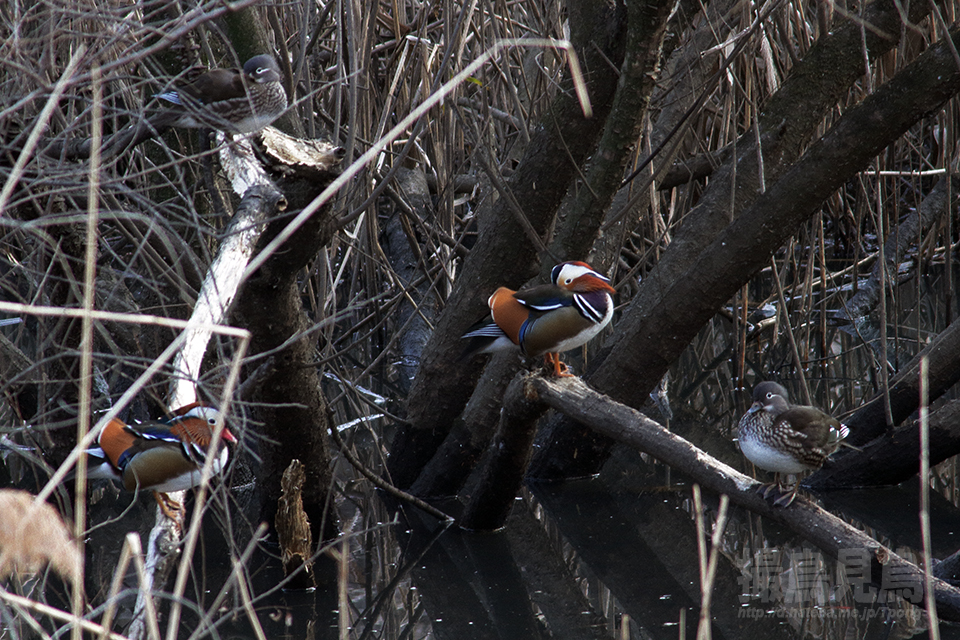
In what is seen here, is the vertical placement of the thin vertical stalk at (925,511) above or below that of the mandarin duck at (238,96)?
below

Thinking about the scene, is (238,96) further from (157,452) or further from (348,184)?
(157,452)

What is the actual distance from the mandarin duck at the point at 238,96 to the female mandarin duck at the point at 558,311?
0.99 meters

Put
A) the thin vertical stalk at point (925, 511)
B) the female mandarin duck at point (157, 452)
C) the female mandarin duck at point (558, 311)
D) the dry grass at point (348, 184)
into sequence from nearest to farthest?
the thin vertical stalk at point (925, 511) → the dry grass at point (348, 184) → the female mandarin duck at point (157, 452) → the female mandarin duck at point (558, 311)

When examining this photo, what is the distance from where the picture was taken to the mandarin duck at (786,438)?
2512mm

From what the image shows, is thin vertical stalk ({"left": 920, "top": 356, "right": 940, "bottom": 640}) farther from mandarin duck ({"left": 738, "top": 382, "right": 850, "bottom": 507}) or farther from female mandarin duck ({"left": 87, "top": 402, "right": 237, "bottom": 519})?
female mandarin duck ({"left": 87, "top": 402, "right": 237, "bottom": 519})

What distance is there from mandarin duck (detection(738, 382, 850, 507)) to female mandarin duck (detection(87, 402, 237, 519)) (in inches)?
59.1

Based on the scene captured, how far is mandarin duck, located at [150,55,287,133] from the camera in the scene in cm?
257

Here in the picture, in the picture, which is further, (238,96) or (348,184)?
(348,184)

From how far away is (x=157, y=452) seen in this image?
264cm

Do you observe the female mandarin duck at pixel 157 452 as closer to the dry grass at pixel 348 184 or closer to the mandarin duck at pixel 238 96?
the dry grass at pixel 348 184

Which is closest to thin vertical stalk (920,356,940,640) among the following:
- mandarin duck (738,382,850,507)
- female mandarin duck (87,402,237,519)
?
mandarin duck (738,382,850,507)

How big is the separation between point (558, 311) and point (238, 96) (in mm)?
1233

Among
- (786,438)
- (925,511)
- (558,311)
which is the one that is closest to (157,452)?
(558,311)

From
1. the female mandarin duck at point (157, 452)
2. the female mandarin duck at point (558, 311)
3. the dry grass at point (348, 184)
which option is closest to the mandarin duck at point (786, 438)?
the female mandarin duck at point (558, 311)
